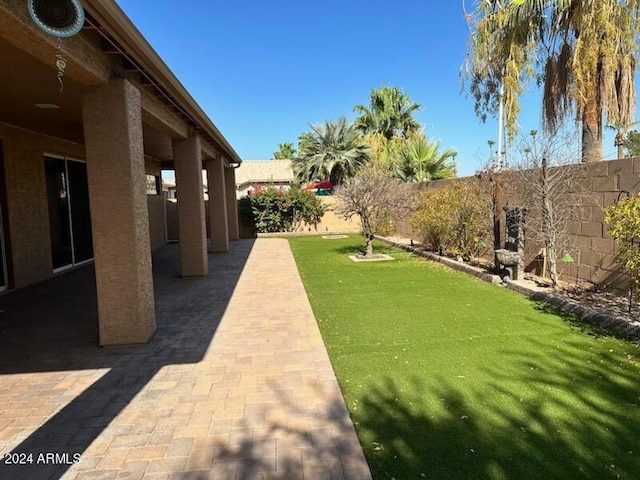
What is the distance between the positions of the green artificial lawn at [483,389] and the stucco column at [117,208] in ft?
7.68

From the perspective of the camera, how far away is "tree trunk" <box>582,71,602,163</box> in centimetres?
891

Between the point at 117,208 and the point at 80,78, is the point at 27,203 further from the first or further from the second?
the point at 80,78

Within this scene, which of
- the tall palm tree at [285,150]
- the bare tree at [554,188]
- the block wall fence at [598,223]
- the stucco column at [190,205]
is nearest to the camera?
the block wall fence at [598,223]

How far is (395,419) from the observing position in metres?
3.11

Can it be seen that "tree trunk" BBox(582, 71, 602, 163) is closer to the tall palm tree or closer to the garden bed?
the garden bed

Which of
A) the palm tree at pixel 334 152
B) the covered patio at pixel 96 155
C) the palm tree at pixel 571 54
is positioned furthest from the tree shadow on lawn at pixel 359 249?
the palm tree at pixel 334 152

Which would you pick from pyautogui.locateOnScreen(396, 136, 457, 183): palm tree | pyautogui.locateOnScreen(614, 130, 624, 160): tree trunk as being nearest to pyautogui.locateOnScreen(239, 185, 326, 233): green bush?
pyautogui.locateOnScreen(396, 136, 457, 183): palm tree

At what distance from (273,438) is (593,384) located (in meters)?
2.75

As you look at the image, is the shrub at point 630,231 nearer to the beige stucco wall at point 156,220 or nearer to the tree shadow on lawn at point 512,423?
the tree shadow on lawn at point 512,423

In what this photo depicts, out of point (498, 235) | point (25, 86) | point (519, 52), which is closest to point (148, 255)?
point (25, 86)

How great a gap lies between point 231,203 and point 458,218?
1054 centimetres

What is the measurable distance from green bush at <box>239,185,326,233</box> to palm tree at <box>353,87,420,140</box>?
768 cm

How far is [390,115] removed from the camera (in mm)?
25484

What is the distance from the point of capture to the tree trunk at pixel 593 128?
8.91m
